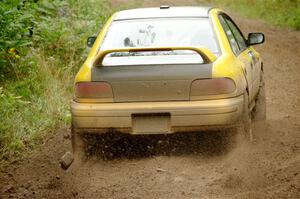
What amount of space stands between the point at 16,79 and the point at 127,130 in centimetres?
406

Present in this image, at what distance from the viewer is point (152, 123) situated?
583 centimetres

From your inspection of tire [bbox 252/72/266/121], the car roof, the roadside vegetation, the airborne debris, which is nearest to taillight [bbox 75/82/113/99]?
the airborne debris

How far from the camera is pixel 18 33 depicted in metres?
9.80

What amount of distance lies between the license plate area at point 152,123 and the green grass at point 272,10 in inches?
567

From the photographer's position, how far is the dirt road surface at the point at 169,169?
5.17 metres

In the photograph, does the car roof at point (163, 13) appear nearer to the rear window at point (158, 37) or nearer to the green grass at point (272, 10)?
the rear window at point (158, 37)

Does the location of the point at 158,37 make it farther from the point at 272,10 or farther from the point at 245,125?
the point at 272,10

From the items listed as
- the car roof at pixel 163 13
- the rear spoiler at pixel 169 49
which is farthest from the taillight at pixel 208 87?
the car roof at pixel 163 13

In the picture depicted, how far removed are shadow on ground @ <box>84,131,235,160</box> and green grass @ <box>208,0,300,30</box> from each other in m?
13.9

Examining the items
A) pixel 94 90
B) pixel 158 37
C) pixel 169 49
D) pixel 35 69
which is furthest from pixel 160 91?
pixel 35 69

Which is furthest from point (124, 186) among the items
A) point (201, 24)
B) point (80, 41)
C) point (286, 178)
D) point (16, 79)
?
point (80, 41)

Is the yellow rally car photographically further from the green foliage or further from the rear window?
the green foliage

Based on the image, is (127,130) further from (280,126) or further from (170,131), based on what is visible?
(280,126)

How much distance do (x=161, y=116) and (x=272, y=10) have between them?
17039 millimetres
